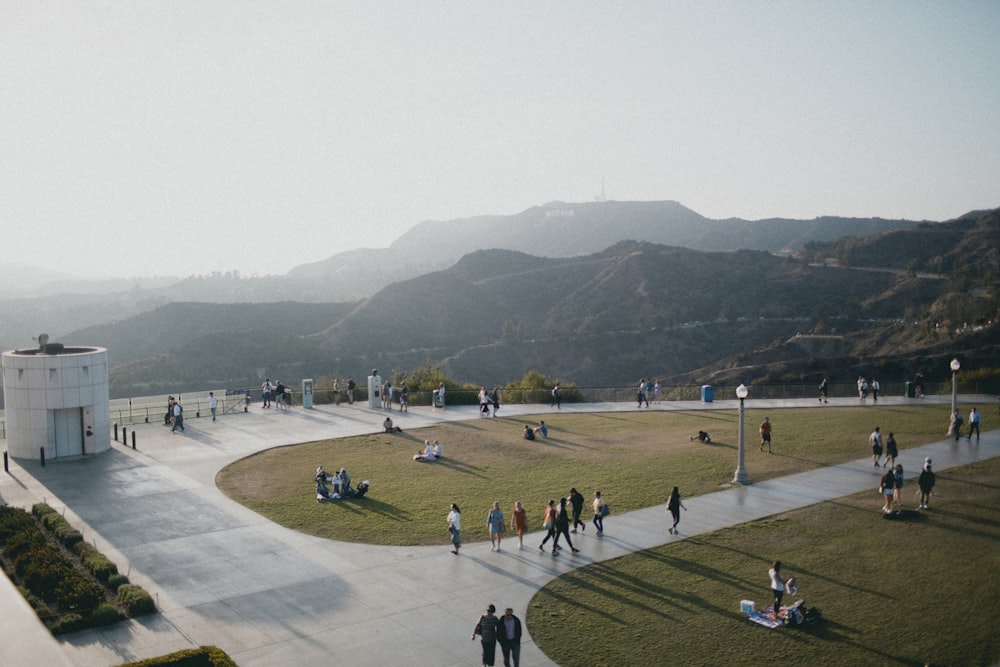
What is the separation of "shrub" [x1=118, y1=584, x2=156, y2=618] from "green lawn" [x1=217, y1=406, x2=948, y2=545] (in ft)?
16.1

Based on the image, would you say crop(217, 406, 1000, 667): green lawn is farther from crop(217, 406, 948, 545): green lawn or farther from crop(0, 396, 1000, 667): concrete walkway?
crop(0, 396, 1000, 667): concrete walkway

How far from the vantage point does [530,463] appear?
2514cm

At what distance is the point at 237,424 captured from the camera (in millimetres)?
32219

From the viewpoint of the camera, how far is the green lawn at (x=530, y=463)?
19922 millimetres

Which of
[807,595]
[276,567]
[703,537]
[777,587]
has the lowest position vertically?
[276,567]

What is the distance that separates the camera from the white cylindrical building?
2581 cm

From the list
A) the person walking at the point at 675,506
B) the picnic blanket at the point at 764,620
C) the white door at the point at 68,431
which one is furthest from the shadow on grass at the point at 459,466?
the white door at the point at 68,431

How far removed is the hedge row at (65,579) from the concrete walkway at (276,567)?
348mm

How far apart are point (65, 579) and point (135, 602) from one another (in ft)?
5.13

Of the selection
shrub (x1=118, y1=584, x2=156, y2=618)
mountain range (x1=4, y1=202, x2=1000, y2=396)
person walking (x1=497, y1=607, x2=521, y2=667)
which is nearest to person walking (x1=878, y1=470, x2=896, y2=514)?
person walking (x1=497, y1=607, x2=521, y2=667)

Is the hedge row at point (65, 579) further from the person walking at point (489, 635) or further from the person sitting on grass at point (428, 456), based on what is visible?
the person sitting on grass at point (428, 456)

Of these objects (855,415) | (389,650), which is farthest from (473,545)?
(855,415)

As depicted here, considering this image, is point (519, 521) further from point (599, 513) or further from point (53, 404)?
point (53, 404)

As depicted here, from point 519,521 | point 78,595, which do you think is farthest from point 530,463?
point 78,595
